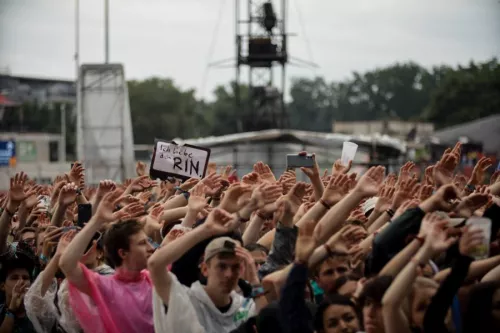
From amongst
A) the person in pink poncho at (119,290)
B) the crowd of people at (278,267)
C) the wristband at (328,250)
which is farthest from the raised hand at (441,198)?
the person in pink poncho at (119,290)

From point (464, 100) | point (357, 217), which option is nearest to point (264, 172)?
point (357, 217)

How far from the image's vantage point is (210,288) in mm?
6914

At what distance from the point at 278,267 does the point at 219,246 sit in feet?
2.73

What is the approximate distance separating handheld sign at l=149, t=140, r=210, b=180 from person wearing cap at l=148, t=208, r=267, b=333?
4.11 meters

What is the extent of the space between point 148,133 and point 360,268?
107 meters

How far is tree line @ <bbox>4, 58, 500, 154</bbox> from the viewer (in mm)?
104312

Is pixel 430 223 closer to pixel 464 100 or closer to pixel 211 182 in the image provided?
pixel 211 182

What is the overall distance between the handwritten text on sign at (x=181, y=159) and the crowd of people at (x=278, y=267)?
1982 millimetres

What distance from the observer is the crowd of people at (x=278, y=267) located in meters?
6.20

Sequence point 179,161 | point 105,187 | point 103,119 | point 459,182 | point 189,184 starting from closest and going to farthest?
point 105,187, point 459,182, point 189,184, point 179,161, point 103,119

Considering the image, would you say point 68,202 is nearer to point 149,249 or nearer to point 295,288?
point 149,249

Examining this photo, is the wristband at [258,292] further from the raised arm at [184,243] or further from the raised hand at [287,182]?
the raised hand at [287,182]

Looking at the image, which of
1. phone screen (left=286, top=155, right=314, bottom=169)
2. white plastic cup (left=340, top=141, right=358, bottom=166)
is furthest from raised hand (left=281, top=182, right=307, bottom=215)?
white plastic cup (left=340, top=141, right=358, bottom=166)

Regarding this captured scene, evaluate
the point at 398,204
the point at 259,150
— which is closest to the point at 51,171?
the point at 259,150
